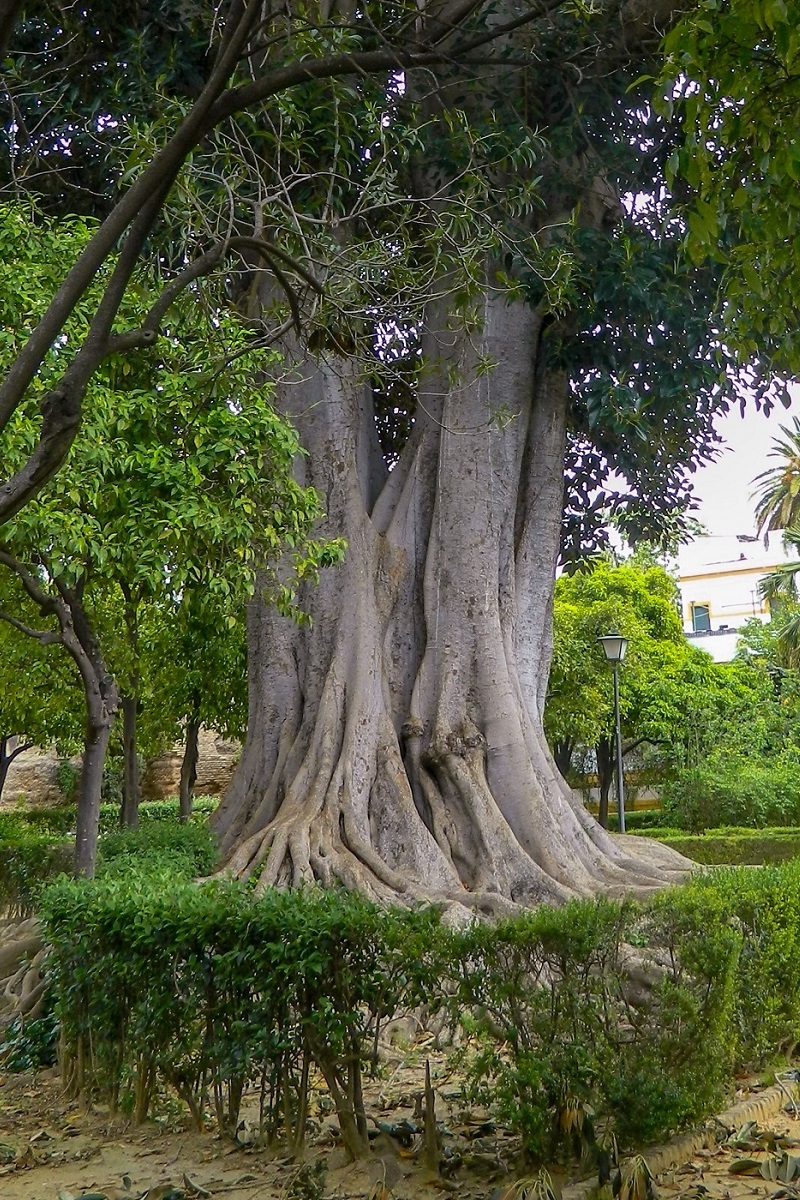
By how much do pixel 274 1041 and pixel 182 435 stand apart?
15.3ft

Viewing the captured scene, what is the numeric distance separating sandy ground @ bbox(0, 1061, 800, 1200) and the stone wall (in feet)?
92.4

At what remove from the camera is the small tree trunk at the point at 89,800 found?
8.27 meters

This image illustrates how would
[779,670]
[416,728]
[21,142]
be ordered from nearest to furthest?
[416,728] < [21,142] < [779,670]

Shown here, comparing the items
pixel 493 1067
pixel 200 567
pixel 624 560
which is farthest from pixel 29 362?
pixel 624 560

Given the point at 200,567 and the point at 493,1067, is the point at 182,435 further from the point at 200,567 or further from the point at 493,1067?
the point at 493,1067

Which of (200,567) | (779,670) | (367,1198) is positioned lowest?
(367,1198)

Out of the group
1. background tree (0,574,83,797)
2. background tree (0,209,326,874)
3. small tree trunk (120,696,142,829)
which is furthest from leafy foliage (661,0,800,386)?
small tree trunk (120,696,142,829)

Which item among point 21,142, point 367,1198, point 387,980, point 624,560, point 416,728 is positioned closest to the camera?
point 367,1198

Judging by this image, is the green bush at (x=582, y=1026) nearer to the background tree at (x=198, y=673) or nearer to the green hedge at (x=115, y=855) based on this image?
the green hedge at (x=115, y=855)

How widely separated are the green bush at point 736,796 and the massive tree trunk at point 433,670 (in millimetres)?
14231

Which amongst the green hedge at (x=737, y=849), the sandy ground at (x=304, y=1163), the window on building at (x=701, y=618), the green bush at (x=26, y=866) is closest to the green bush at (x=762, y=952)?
the sandy ground at (x=304, y=1163)

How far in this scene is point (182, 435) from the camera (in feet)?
27.1

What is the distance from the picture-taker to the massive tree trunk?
9.09 metres

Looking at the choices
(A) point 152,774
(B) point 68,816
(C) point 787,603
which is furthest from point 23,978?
(C) point 787,603
